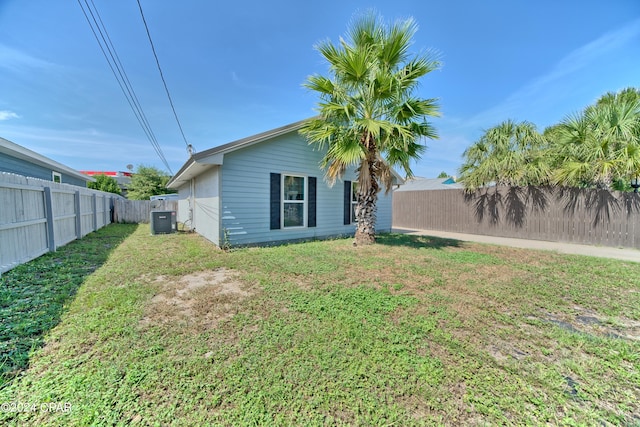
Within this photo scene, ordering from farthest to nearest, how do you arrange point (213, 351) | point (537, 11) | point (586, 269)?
point (537, 11), point (586, 269), point (213, 351)

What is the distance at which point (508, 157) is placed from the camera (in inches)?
368

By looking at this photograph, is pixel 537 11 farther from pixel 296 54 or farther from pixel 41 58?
pixel 41 58

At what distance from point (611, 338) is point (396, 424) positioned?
116 inches

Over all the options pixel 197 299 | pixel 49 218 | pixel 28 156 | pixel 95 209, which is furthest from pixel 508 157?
pixel 28 156

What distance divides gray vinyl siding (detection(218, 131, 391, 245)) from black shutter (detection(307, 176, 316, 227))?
148mm

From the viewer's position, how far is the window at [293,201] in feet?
25.2

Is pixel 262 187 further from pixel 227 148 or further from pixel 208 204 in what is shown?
pixel 208 204

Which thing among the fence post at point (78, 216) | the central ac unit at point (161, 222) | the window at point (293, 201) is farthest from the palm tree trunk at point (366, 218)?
the fence post at point (78, 216)

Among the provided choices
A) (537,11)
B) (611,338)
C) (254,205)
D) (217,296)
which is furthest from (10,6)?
(537,11)

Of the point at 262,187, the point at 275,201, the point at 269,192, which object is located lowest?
the point at 275,201

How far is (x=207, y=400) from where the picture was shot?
68.1 inches

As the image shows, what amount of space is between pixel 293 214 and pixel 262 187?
4.50 ft

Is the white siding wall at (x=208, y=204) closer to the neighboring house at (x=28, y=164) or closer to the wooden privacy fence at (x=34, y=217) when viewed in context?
the wooden privacy fence at (x=34, y=217)

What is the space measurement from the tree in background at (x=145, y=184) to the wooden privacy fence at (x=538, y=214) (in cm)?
2424
